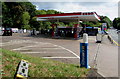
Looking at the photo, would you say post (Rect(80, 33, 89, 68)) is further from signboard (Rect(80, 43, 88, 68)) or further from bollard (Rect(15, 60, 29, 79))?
bollard (Rect(15, 60, 29, 79))

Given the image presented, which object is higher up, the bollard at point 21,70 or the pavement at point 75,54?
the bollard at point 21,70

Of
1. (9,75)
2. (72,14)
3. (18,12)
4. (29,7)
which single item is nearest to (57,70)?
(9,75)

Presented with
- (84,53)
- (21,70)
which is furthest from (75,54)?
(21,70)

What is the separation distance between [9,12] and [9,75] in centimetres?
6022

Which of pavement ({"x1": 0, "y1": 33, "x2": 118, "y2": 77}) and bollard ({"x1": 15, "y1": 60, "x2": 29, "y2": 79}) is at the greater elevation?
bollard ({"x1": 15, "y1": 60, "x2": 29, "y2": 79})

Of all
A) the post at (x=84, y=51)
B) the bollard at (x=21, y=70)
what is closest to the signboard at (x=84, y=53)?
the post at (x=84, y=51)

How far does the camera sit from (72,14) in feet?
84.0

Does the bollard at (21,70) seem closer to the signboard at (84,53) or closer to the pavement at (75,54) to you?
the signboard at (84,53)

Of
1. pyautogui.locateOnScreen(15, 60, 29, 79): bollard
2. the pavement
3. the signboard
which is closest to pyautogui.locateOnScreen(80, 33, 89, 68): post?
the signboard

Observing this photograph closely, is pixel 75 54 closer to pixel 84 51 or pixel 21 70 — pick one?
pixel 84 51

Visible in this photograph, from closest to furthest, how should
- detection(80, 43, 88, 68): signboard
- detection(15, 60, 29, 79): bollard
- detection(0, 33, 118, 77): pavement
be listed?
detection(15, 60, 29, 79): bollard < detection(80, 43, 88, 68): signboard < detection(0, 33, 118, 77): pavement

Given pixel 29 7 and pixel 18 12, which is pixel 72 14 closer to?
pixel 18 12

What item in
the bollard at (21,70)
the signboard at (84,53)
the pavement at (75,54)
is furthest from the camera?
the pavement at (75,54)

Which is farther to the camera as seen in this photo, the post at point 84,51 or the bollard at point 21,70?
the post at point 84,51
